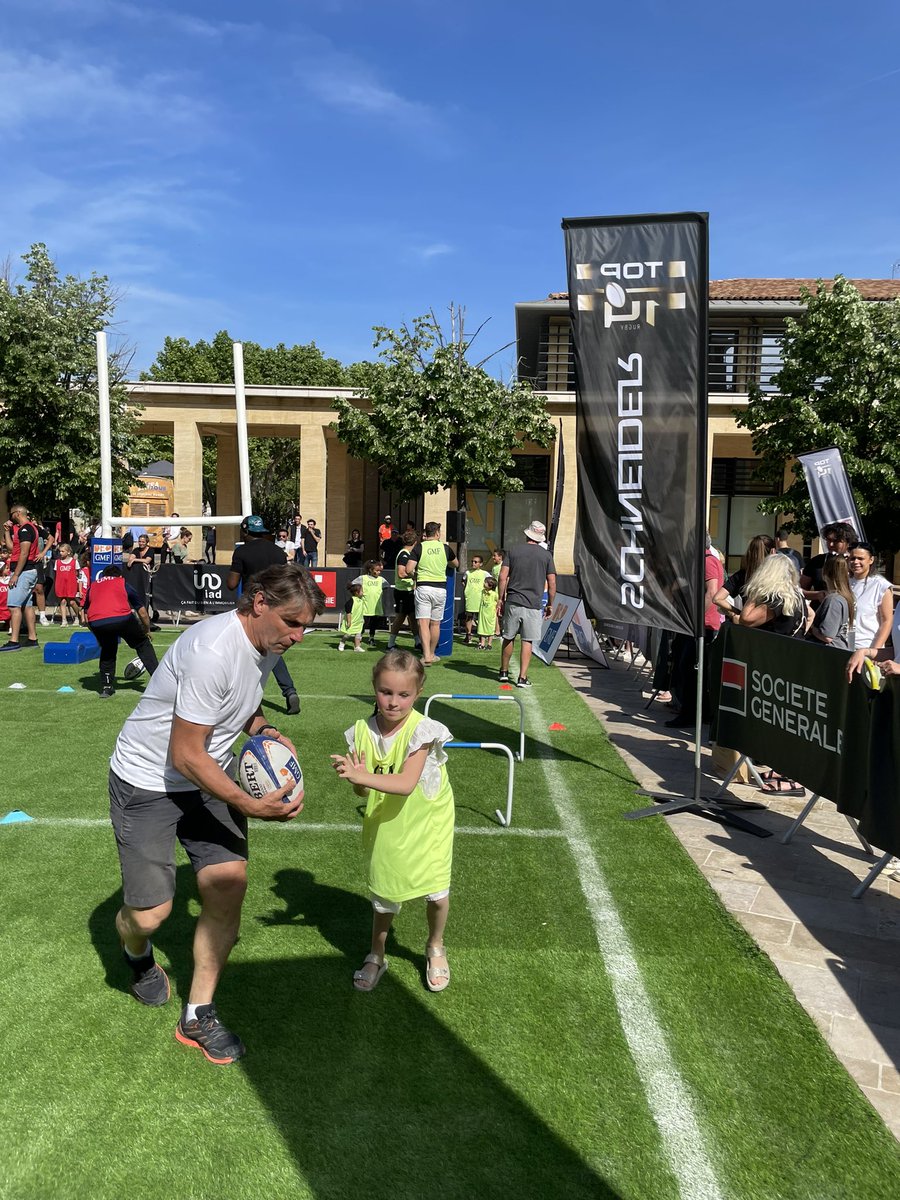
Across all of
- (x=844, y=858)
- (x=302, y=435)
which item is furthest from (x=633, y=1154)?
(x=302, y=435)

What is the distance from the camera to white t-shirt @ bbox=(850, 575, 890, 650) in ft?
25.0

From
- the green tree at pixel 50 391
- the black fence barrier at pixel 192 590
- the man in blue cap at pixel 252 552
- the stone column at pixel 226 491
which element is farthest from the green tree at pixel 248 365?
the man in blue cap at pixel 252 552

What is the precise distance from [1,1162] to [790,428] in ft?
84.2

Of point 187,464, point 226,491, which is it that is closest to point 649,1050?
point 187,464

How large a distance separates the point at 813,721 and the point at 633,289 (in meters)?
3.20

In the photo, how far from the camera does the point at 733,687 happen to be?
6.82 metres

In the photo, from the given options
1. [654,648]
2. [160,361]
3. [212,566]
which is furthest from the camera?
[160,361]

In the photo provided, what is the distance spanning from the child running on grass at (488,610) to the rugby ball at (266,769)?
12.9 metres

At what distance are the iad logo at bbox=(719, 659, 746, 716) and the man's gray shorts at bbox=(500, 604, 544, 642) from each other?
188 inches

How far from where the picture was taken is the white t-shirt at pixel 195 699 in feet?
10.1

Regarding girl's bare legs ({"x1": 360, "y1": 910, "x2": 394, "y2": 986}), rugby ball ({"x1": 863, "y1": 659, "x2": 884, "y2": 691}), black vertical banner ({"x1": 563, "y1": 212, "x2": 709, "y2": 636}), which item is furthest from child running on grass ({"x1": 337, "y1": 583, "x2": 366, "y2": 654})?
girl's bare legs ({"x1": 360, "y1": 910, "x2": 394, "y2": 986})

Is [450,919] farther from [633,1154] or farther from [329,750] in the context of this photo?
[329,750]

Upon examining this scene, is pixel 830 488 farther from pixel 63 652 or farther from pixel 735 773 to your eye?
pixel 63 652

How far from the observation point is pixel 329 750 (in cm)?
820
